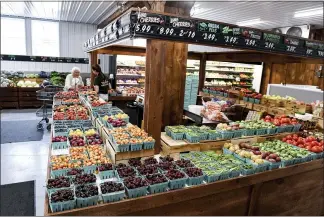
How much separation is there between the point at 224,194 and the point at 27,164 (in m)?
4.27

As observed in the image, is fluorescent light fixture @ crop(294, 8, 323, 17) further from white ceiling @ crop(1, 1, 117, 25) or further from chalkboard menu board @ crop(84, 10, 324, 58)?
white ceiling @ crop(1, 1, 117, 25)

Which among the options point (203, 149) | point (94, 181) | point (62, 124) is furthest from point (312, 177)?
point (62, 124)

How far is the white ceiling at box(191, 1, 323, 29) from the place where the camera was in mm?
7211

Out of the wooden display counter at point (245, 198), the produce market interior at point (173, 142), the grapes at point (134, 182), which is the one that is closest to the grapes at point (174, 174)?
the produce market interior at point (173, 142)

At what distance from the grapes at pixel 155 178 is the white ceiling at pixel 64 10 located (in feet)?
23.4

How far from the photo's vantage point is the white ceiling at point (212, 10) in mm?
7410

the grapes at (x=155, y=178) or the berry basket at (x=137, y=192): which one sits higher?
the grapes at (x=155, y=178)

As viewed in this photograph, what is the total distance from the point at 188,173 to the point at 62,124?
240 centimetres

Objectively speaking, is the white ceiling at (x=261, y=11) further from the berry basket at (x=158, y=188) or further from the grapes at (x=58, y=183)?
the grapes at (x=58, y=183)

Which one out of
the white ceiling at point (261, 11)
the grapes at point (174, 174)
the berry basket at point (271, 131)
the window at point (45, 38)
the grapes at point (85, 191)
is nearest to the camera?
the grapes at point (85, 191)

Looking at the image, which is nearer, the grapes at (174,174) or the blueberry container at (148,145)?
the grapes at (174,174)

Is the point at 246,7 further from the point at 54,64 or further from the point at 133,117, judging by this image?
the point at 54,64

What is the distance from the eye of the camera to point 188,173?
8.80ft

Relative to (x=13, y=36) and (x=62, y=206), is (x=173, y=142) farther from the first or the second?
(x=13, y=36)
